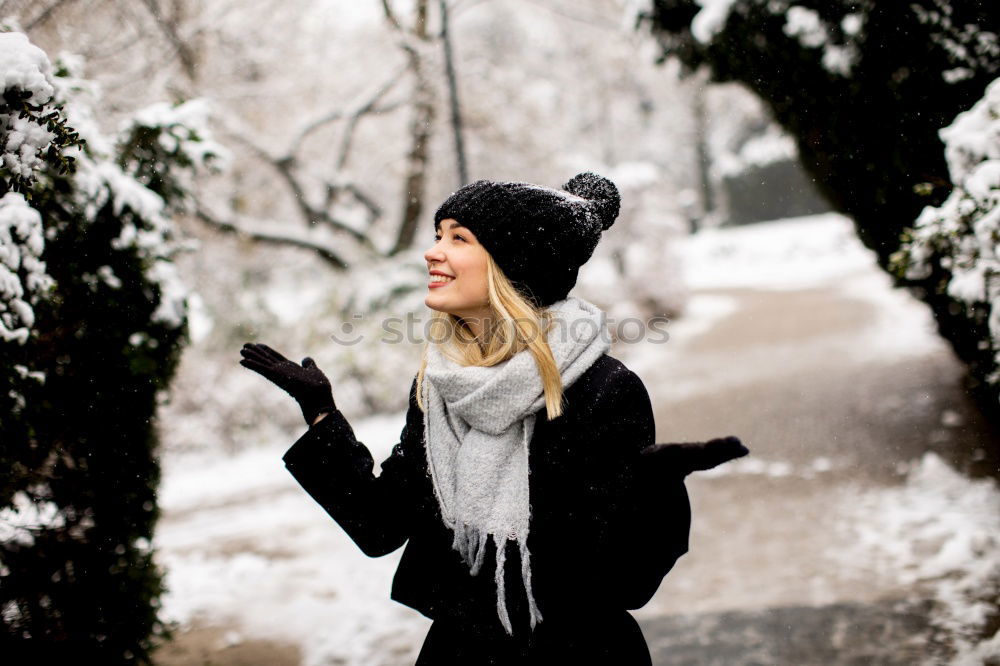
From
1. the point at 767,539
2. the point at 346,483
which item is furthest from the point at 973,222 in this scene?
the point at 767,539

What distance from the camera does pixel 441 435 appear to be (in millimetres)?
1827

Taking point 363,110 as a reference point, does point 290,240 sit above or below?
below

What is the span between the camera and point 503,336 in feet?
6.02

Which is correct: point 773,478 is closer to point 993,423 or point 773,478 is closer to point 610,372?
point 993,423

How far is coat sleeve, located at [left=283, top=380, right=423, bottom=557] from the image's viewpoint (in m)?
1.78

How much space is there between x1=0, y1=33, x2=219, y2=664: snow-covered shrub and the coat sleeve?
1.00m

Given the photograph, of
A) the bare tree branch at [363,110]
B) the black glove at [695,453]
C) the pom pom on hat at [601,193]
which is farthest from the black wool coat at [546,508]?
the bare tree branch at [363,110]

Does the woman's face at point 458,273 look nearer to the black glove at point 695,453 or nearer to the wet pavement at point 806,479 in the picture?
the black glove at point 695,453

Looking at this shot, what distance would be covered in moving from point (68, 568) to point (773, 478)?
5322mm

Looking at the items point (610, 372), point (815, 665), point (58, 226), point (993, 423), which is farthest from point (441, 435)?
point (993, 423)

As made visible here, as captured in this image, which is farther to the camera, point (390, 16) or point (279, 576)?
point (390, 16)

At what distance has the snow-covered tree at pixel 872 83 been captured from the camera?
406cm

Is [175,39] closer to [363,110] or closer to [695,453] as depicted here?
[363,110]

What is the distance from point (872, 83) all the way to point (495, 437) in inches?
166
